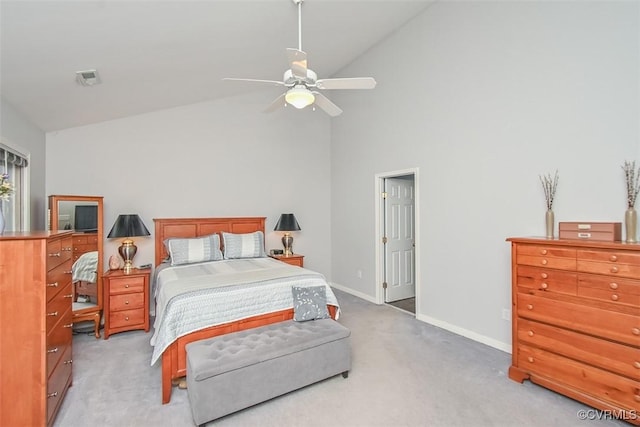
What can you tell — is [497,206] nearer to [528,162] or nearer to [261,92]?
[528,162]

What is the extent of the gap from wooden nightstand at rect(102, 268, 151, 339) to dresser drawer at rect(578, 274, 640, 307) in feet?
14.2

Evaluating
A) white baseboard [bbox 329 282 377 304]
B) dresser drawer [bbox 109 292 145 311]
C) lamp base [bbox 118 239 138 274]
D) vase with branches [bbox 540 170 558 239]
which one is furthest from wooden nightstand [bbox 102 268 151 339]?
vase with branches [bbox 540 170 558 239]

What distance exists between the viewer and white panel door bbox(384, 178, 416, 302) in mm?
4785

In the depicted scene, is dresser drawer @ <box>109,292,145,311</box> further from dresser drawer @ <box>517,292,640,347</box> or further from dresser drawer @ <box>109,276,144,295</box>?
dresser drawer @ <box>517,292,640,347</box>

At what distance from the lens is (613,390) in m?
2.00

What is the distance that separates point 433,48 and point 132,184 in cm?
448

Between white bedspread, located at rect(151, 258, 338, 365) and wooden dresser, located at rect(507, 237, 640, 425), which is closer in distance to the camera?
wooden dresser, located at rect(507, 237, 640, 425)

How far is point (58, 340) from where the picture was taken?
2.11 metres

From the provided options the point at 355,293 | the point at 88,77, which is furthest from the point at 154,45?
the point at 355,293

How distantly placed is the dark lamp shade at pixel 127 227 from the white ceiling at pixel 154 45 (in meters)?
1.32

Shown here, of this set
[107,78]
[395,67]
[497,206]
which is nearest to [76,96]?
[107,78]

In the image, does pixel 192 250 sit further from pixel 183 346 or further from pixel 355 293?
pixel 355 293

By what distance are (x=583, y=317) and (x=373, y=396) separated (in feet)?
5.41

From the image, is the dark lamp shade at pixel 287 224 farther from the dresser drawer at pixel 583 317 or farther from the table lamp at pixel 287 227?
the dresser drawer at pixel 583 317
